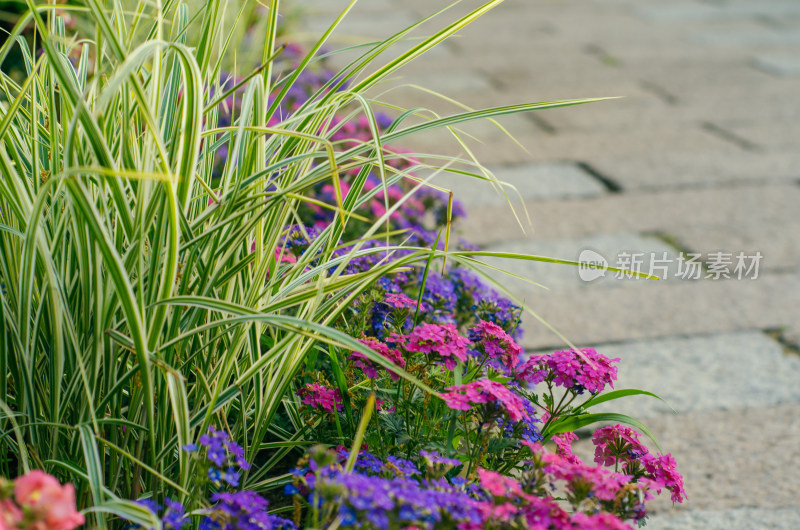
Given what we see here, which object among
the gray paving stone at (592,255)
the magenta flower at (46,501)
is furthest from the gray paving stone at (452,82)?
the magenta flower at (46,501)

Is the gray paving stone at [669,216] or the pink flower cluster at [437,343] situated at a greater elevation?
the pink flower cluster at [437,343]

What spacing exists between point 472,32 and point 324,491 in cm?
581

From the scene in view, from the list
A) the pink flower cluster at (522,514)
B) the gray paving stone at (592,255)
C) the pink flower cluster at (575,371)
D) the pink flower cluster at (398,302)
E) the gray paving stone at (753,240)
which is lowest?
the gray paving stone at (592,255)

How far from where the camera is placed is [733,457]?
1895 millimetres

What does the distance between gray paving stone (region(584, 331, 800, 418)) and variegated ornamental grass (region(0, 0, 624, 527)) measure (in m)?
1.12

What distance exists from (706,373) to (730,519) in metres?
0.65

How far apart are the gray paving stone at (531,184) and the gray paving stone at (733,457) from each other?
1501 mm

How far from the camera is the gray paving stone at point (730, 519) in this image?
1638 millimetres

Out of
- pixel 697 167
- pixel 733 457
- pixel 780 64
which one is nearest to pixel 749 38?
pixel 780 64

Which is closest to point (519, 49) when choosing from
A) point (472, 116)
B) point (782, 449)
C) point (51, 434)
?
point (782, 449)

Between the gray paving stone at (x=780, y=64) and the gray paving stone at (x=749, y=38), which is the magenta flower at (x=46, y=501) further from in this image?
the gray paving stone at (x=749, y=38)

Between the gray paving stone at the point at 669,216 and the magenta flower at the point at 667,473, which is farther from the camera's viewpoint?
the gray paving stone at the point at 669,216

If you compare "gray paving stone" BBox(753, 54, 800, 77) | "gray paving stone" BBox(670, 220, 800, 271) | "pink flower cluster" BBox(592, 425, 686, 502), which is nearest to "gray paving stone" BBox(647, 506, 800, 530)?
"pink flower cluster" BBox(592, 425, 686, 502)

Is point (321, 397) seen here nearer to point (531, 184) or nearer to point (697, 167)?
point (531, 184)
